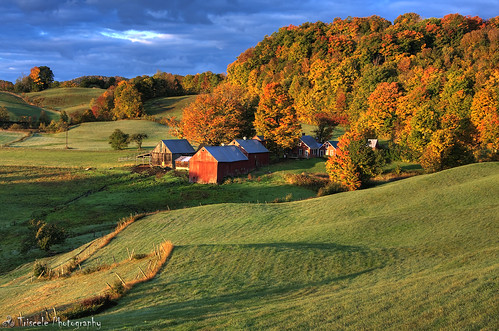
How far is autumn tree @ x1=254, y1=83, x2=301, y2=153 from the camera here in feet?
232

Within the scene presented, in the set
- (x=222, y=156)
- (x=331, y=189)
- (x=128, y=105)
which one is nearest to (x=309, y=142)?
(x=222, y=156)

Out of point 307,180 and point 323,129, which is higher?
point 323,129

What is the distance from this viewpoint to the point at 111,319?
1390 cm

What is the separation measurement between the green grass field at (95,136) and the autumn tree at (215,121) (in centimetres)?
1971

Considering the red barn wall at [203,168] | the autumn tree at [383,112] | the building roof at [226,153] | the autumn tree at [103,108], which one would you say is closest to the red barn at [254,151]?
the building roof at [226,153]

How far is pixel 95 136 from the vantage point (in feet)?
339

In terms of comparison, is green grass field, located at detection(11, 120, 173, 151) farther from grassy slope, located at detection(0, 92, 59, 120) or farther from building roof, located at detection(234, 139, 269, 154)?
building roof, located at detection(234, 139, 269, 154)

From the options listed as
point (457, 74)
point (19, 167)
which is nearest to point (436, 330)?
point (19, 167)

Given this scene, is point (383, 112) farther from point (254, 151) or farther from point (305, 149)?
point (254, 151)

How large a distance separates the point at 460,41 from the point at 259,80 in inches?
2505

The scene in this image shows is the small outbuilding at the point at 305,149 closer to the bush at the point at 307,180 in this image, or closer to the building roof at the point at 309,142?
the building roof at the point at 309,142

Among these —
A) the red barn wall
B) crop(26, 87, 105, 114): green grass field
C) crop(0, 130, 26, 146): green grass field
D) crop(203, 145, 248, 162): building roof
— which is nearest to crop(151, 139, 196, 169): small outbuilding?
the red barn wall

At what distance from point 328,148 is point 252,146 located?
57.1ft

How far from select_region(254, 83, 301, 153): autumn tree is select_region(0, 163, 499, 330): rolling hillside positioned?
33.0 metres
